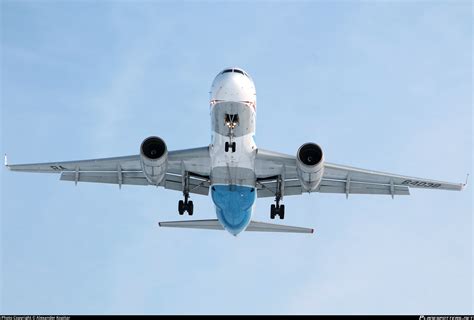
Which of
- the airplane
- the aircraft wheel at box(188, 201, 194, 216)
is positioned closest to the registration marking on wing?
the airplane

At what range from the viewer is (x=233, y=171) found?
32.3 m

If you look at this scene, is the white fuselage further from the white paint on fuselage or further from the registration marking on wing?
the registration marking on wing

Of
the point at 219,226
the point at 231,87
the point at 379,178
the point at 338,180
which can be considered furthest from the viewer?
the point at 338,180

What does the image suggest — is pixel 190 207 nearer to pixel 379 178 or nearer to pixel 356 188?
pixel 356 188

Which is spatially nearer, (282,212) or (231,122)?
(231,122)

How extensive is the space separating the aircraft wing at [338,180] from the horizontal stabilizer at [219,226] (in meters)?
1.62

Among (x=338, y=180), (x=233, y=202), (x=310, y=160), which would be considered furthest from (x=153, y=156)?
(x=338, y=180)

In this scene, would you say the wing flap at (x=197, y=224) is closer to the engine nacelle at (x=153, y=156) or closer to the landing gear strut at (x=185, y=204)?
the landing gear strut at (x=185, y=204)

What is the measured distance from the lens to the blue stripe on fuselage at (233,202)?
3303 cm

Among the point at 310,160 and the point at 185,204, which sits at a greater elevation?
the point at 310,160

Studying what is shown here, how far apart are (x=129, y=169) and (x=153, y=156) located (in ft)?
16.9

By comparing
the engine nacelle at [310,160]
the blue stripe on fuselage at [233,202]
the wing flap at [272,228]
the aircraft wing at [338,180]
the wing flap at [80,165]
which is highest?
the wing flap at [80,165]

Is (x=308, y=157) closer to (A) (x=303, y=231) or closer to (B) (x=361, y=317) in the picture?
(A) (x=303, y=231)

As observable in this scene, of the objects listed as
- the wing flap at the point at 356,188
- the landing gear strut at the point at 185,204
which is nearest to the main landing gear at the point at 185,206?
the landing gear strut at the point at 185,204
